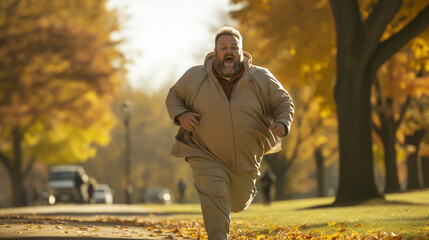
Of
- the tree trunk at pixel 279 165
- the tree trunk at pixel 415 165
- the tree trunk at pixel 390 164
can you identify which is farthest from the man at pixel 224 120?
the tree trunk at pixel 279 165

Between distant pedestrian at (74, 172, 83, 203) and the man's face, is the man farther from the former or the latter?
distant pedestrian at (74, 172, 83, 203)

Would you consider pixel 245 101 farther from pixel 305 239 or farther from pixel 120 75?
pixel 120 75

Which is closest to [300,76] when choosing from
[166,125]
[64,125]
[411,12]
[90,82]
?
[411,12]

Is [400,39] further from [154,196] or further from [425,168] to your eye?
[154,196]

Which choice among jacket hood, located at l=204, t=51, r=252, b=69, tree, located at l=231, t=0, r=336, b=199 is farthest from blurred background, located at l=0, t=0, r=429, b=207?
jacket hood, located at l=204, t=51, r=252, b=69

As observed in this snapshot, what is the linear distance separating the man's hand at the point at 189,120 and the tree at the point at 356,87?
12.4 meters

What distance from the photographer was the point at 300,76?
1091 inches

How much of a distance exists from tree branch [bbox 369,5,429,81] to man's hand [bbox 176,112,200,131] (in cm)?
1247

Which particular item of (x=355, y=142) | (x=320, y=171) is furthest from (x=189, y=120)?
(x=320, y=171)

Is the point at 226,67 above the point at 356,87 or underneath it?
underneath

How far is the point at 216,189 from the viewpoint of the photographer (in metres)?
8.70

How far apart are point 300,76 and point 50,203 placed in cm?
1578

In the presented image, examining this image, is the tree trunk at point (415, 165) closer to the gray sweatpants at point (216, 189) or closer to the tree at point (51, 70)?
the tree at point (51, 70)

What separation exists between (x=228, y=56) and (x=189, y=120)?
2.45 feet
